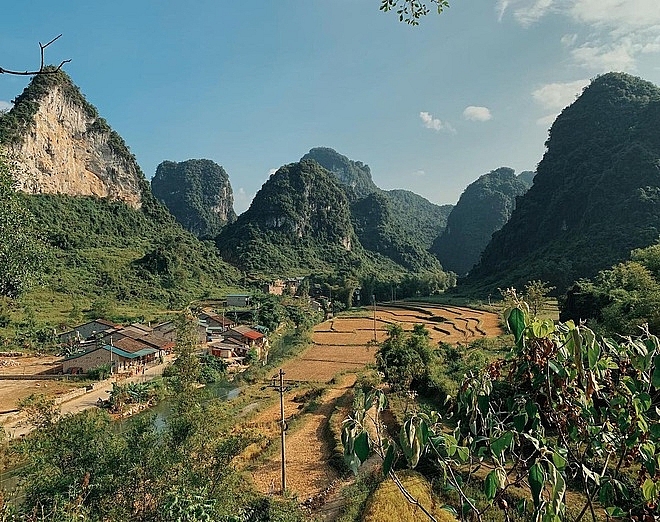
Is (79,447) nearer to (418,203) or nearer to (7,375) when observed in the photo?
(7,375)

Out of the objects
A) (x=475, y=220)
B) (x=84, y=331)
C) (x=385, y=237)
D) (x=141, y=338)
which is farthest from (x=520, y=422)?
(x=475, y=220)

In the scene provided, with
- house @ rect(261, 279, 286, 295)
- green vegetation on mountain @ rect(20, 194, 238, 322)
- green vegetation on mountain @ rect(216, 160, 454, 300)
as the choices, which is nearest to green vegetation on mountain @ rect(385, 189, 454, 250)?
green vegetation on mountain @ rect(216, 160, 454, 300)

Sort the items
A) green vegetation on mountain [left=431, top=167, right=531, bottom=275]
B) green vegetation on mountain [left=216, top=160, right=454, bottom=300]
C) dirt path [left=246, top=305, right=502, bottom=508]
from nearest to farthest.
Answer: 1. dirt path [left=246, top=305, right=502, bottom=508]
2. green vegetation on mountain [left=216, top=160, right=454, bottom=300]
3. green vegetation on mountain [left=431, top=167, right=531, bottom=275]

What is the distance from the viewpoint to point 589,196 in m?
52.0

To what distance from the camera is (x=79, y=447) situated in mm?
7562

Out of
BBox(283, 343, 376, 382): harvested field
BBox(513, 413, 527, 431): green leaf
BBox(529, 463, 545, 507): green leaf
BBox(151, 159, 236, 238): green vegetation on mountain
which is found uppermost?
BBox(151, 159, 236, 238): green vegetation on mountain

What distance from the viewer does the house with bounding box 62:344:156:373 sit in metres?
24.4

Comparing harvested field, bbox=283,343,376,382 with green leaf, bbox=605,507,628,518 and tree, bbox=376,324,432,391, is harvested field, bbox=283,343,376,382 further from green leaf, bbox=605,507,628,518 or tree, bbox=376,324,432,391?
green leaf, bbox=605,507,628,518

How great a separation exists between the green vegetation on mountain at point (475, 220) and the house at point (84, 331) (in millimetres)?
90022

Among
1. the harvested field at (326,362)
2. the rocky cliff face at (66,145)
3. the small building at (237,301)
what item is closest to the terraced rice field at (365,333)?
the harvested field at (326,362)

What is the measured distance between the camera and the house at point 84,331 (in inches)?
1225

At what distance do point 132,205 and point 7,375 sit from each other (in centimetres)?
4500

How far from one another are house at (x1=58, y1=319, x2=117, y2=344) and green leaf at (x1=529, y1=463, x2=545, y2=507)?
3507 cm

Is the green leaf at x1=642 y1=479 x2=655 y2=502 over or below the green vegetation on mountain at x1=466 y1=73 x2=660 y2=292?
below
